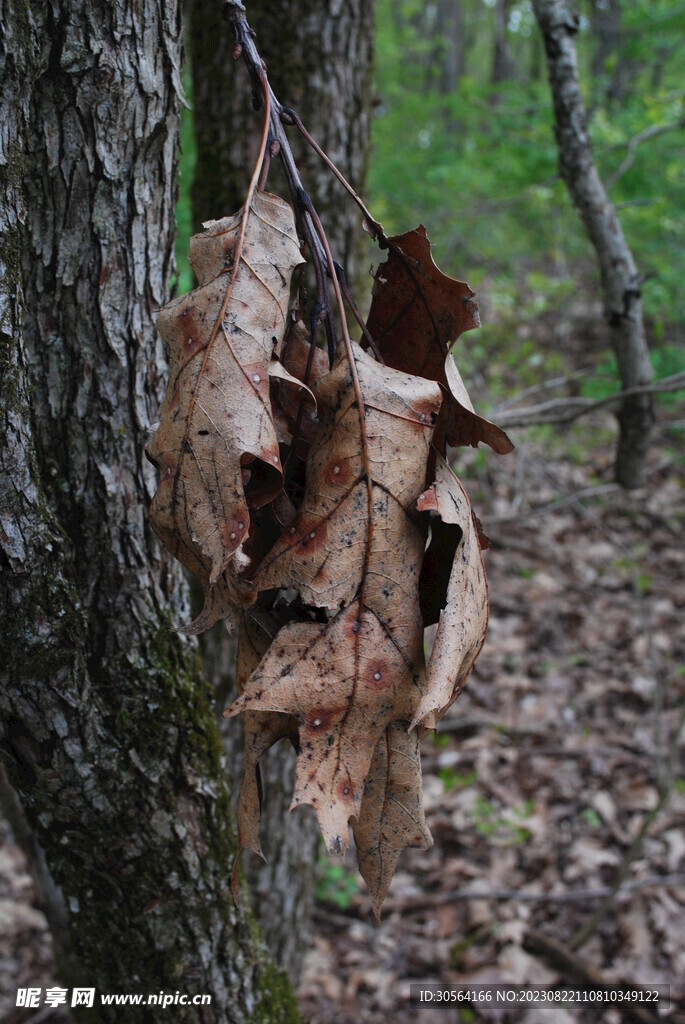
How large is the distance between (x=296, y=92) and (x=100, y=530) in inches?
59.7

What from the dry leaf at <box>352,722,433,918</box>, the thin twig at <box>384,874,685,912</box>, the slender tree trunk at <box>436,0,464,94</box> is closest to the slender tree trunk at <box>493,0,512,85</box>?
the slender tree trunk at <box>436,0,464,94</box>

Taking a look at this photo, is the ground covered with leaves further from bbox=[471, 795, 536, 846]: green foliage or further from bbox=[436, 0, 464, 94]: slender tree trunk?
bbox=[436, 0, 464, 94]: slender tree trunk

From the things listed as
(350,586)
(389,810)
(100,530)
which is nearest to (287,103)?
(100,530)

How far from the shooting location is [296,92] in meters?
2.07

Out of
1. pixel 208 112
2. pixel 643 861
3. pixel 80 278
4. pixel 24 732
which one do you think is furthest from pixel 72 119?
pixel 643 861

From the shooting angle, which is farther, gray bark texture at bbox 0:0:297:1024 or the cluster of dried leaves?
gray bark texture at bbox 0:0:297:1024

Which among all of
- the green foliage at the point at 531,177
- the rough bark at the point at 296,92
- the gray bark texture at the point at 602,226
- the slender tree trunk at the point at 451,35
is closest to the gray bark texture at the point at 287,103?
the rough bark at the point at 296,92

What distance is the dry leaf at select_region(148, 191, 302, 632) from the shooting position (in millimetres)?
810

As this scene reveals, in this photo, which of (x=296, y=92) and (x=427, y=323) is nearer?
(x=427, y=323)

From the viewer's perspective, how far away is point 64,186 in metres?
1.04

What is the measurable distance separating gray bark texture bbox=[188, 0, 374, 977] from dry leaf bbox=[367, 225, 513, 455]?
121 cm

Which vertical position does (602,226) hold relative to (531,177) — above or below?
below

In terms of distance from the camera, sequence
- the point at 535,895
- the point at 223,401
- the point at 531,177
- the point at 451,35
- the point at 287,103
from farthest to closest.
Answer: the point at 451,35, the point at 531,177, the point at 535,895, the point at 287,103, the point at 223,401

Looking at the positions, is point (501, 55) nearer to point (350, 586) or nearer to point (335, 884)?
point (335, 884)
